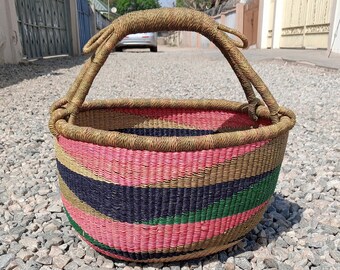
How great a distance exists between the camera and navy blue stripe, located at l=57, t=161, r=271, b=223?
1134mm

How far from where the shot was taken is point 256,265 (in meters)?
1.37

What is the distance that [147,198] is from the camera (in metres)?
1.14

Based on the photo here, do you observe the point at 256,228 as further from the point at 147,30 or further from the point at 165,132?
the point at 147,30

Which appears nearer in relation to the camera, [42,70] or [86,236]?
[86,236]

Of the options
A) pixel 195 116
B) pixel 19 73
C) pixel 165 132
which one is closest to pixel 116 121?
pixel 165 132

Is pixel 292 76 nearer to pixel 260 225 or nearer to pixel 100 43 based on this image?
pixel 260 225

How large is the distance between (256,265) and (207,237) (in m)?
0.27

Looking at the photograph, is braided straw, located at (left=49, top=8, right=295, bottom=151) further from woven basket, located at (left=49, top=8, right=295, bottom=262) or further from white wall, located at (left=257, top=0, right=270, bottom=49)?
white wall, located at (left=257, top=0, right=270, bottom=49)

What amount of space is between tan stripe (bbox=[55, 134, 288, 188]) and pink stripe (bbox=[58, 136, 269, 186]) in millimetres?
Result: 11

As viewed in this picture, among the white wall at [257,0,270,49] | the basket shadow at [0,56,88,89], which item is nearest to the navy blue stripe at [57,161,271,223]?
the basket shadow at [0,56,88,89]

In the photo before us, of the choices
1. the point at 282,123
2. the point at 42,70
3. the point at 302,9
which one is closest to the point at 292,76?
the point at 42,70

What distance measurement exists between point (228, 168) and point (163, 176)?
0.20 meters

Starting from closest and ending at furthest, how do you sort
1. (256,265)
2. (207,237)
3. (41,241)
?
(207,237), (256,265), (41,241)

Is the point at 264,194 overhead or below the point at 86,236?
overhead
